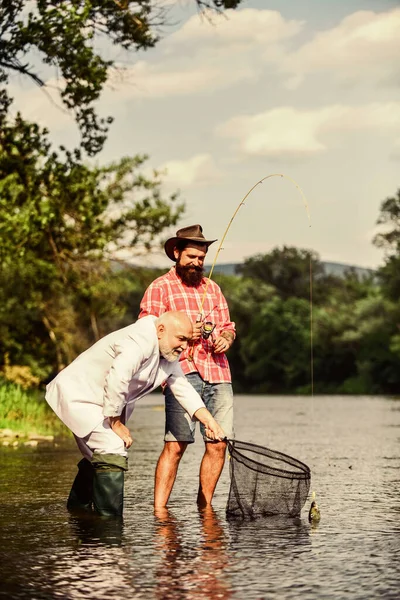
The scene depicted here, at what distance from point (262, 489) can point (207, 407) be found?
87 cm

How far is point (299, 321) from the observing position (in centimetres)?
10525

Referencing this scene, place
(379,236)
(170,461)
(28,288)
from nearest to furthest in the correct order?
(170,461), (28,288), (379,236)

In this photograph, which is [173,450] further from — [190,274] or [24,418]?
[24,418]

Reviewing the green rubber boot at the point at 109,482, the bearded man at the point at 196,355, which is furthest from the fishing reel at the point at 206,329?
the green rubber boot at the point at 109,482

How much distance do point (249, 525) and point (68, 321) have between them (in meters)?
32.7

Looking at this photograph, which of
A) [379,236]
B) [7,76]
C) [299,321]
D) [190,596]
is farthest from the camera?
[299,321]

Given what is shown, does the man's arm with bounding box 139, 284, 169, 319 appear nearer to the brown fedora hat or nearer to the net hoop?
the brown fedora hat

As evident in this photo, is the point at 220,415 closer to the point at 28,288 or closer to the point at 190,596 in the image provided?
the point at 190,596

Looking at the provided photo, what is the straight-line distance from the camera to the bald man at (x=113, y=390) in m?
7.78

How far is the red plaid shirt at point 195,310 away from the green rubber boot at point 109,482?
3.40 ft

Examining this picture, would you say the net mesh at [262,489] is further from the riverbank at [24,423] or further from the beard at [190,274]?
the riverbank at [24,423]

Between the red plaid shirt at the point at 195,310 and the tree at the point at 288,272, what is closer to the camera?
the red plaid shirt at the point at 195,310

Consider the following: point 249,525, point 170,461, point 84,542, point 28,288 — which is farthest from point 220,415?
point 28,288

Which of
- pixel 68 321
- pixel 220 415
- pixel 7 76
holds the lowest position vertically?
pixel 220 415
